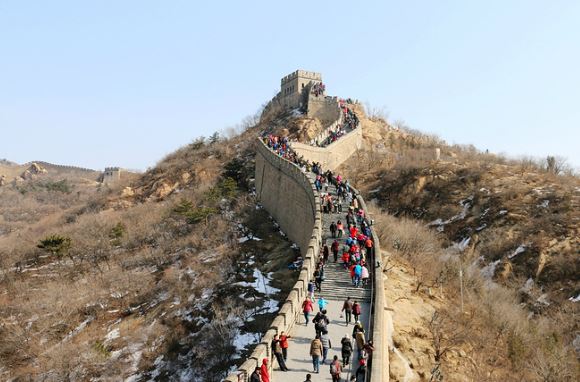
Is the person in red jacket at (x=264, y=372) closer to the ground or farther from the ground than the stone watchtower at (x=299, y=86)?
closer to the ground

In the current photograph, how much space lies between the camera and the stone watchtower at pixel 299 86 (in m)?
57.2

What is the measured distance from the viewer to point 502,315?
22.1 metres

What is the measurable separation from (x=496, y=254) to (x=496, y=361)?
12.0m

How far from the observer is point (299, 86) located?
5734 cm

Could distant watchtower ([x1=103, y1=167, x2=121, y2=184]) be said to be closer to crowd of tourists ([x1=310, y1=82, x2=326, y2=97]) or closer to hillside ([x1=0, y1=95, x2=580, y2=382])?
hillside ([x1=0, y1=95, x2=580, y2=382])

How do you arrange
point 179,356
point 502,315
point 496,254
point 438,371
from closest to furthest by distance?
point 438,371 < point 502,315 < point 179,356 < point 496,254

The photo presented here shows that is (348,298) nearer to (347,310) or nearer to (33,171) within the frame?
(347,310)

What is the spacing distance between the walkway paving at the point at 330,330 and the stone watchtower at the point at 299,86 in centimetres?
4064

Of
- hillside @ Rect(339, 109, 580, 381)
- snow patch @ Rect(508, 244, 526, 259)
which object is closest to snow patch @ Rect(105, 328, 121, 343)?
hillside @ Rect(339, 109, 580, 381)

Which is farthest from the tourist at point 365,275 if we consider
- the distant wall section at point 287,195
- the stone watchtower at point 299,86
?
the stone watchtower at point 299,86

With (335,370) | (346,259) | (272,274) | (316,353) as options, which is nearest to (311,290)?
(346,259)

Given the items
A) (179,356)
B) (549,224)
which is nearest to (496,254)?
(549,224)

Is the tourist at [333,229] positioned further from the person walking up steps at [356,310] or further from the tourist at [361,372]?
the tourist at [361,372]

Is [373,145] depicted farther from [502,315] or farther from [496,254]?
[502,315]
